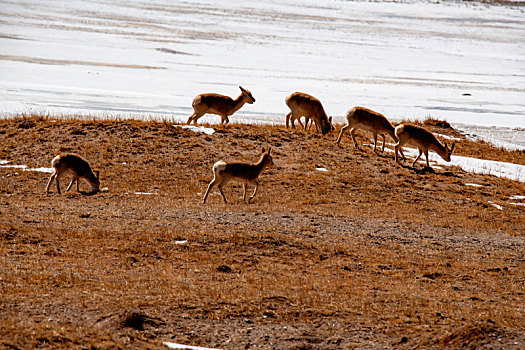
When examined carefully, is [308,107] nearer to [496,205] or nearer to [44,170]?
[496,205]

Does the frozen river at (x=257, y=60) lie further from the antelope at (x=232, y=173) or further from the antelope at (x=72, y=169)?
the antelope at (x=232, y=173)

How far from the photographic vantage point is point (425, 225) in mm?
16938

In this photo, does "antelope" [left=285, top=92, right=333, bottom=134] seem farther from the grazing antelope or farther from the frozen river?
the frozen river

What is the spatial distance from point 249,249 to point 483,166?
15280 mm

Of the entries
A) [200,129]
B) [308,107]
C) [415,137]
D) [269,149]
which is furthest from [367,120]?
[269,149]

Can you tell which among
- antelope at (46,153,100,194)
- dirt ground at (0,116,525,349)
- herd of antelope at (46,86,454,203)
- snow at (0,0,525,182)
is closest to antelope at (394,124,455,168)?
herd of antelope at (46,86,454,203)

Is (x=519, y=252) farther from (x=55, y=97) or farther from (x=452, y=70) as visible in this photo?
(x=452, y=70)

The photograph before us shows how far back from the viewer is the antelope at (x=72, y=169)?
17922 millimetres

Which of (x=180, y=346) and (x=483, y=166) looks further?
(x=483, y=166)

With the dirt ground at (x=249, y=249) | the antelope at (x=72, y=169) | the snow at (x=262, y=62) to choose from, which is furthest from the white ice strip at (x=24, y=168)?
the snow at (x=262, y=62)

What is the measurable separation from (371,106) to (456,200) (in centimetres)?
2023

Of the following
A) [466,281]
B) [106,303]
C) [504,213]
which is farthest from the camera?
[504,213]

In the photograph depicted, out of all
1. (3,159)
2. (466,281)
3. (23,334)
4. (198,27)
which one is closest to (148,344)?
(23,334)

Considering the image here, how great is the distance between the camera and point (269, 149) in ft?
60.3
